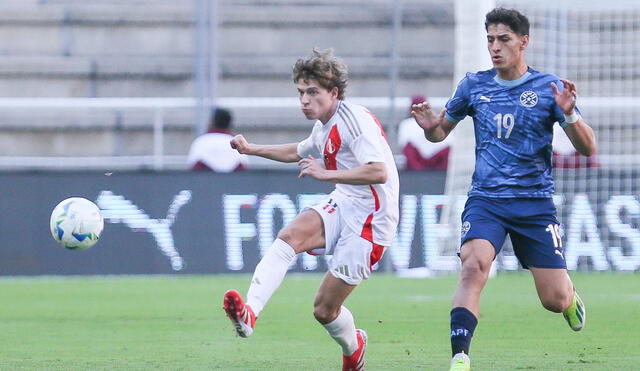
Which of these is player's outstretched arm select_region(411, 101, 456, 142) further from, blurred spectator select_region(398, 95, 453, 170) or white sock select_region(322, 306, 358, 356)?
blurred spectator select_region(398, 95, 453, 170)

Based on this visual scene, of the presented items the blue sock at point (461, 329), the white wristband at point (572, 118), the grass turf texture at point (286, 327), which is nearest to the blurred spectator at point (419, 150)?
the grass turf texture at point (286, 327)

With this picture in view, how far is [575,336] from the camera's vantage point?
30.4 feet

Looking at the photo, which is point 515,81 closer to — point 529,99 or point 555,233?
point 529,99

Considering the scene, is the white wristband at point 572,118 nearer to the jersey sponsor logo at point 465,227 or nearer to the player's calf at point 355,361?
the jersey sponsor logo at point 465,227

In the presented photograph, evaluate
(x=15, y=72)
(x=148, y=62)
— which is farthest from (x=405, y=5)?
(x=15, y=72)

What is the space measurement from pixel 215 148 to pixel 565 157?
426cm

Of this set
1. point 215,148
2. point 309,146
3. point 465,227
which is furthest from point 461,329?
point 215,148

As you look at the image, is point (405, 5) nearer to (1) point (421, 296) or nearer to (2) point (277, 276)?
(1) point (421, 296)

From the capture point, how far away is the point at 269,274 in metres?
7.11

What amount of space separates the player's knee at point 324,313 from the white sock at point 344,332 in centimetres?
5

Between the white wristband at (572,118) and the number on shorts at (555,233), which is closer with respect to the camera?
the white wristband at (572,118)

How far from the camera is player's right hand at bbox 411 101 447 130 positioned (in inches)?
292

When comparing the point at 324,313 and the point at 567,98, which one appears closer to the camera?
the point at 567,98

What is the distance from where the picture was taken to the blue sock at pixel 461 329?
261 inches
